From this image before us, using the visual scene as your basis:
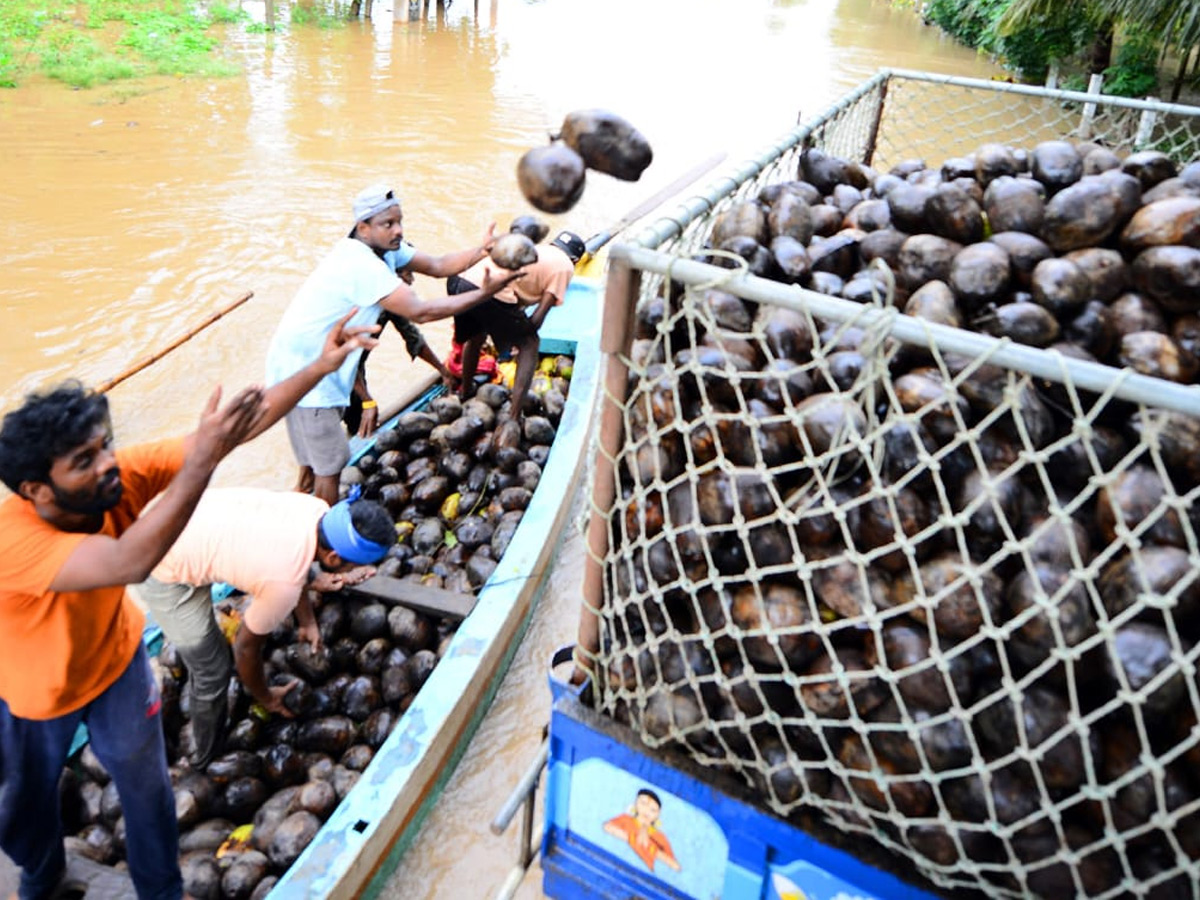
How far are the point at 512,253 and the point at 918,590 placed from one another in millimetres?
2627

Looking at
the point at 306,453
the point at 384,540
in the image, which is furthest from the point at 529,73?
the point at 384,540

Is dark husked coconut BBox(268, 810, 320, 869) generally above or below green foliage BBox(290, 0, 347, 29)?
below

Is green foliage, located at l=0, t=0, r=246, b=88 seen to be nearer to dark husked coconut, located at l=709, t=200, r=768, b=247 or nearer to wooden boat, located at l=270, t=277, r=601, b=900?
wooden boat, located at l=270, t=277, r=601, b=900

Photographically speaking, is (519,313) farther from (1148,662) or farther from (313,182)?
(313,182)

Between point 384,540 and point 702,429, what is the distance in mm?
1529

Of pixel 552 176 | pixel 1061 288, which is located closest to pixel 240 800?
pixel 552 176

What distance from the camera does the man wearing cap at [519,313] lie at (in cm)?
472

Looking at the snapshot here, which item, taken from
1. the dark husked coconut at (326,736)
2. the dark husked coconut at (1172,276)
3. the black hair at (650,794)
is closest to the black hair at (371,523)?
the dark husked coconut at (326,736)

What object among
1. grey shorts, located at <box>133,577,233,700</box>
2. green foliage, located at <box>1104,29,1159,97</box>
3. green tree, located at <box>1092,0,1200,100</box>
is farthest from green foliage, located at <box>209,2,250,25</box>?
grey shorts, located at <box>133,577,233,700</box>

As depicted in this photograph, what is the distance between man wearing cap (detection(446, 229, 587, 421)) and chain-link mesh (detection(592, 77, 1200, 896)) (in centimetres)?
309

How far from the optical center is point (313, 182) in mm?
9383

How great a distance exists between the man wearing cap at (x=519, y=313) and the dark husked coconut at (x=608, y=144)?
7.96 feet

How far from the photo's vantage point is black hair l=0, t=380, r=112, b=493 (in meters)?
1.90

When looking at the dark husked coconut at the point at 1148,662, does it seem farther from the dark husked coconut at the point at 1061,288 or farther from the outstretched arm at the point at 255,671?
the outstretched arm at the point at 255,671
